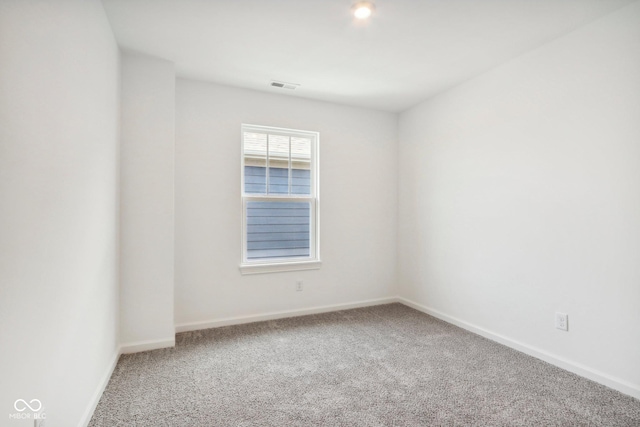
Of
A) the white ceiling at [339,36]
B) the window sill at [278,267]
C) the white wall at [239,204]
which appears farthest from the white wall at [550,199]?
the window sill at [278,267]

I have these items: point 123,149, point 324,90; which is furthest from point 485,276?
point 123,149

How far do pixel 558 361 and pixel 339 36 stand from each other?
2.95 meters

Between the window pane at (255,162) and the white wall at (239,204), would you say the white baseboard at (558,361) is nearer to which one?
the white wall at (239,204)

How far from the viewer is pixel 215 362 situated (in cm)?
243

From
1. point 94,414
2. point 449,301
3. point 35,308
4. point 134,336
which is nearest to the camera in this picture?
point 35,308

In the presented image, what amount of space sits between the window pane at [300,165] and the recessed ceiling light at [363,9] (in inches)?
68.8

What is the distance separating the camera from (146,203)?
2.63 m

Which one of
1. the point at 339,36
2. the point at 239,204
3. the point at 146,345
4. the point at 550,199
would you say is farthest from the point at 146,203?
the point at 550,199

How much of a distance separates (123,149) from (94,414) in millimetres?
1874

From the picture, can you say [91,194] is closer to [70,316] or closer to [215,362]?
[70,316]

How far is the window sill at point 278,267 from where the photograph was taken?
3315mm

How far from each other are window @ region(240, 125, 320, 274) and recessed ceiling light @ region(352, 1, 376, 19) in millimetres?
1664

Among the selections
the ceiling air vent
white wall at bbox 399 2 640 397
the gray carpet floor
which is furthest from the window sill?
the ceiling air vent

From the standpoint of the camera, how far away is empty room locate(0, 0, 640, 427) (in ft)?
4.58
